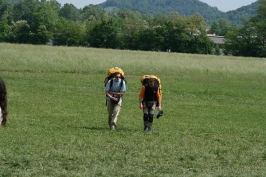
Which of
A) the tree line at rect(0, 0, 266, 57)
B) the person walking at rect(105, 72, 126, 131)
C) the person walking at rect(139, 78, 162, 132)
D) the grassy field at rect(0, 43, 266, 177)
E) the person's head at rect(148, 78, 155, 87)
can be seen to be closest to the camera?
the grassy field at rect(0, 43, 266, 177)

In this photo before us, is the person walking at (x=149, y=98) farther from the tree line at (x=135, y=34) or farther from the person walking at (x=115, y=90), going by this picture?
the tree line at (x=135, y=34)

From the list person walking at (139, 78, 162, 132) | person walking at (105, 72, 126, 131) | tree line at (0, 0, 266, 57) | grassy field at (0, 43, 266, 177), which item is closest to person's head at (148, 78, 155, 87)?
person walking at (139, 78, 162, 132)

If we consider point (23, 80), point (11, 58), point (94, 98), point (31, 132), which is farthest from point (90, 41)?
point (31, 132)

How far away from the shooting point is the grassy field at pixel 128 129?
10.3 meters

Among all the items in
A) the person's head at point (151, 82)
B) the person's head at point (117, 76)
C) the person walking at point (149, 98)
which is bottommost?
the person walking at point (149, 98)

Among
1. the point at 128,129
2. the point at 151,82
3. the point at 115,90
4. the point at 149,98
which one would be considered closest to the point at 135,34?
the point at 128,129

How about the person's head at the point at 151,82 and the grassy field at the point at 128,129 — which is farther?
the person's head at the point at 151,82

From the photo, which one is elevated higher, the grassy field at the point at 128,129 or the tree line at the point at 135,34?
the tree line at the point at 135,34

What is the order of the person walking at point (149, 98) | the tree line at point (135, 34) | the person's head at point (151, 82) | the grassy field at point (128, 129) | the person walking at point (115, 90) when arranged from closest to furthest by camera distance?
1. the grassy field at point (128, 129)
2. the person's head at point (151, 82)
3. the person walking at point (149, 98)
4. the person walking at point (115, 90)
5. the tree line at point (135, 34)

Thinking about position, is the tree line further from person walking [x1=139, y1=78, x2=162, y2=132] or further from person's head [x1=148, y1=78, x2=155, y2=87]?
person's head [x1=148, y1=78, x2=155, y2=87]

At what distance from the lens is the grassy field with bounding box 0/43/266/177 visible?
10.3m

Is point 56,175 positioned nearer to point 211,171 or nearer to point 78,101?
Answer: point 211,171

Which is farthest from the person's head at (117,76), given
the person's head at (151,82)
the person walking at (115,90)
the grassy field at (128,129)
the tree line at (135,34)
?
the tree line at (135,34)

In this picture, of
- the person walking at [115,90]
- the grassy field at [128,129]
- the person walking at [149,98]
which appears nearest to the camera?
the grassy field at [128,129]
